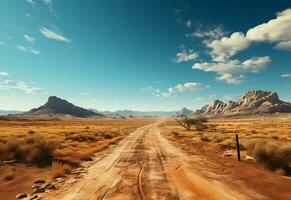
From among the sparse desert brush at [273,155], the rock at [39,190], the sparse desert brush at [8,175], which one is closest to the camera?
the rock at [39,190]

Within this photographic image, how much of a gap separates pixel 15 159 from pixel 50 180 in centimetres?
682

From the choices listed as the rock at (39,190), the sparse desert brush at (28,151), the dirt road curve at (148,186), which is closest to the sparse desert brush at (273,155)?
the dirt road curve at (148,186)

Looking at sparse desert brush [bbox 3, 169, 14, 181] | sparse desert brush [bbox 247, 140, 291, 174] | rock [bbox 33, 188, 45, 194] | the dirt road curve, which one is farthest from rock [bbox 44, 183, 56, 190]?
sparse desert brush [bbox 247, 140, 291, 174]

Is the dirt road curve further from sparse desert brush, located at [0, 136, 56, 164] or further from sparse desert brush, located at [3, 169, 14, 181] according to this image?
sparse desert brush, located at [0, 136, 56, 164]

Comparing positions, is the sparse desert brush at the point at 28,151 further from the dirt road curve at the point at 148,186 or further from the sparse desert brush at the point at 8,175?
the dirt road curve at the point at 148,186

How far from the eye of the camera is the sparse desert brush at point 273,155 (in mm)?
14953

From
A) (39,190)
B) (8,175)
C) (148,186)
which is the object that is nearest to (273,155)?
(148,186)

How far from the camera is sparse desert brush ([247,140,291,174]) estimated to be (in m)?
15.0

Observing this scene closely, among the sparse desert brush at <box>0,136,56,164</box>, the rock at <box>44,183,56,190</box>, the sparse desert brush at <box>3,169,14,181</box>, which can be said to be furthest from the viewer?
the sparse desert brush at <box>0,136,56,164</box>

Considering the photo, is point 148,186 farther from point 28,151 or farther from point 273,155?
point 28,151

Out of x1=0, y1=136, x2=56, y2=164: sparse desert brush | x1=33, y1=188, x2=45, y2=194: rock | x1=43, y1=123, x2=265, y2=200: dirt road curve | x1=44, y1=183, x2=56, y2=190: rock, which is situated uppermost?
x1=0, y1=136, x2=56, y2=164: sparse desert brush

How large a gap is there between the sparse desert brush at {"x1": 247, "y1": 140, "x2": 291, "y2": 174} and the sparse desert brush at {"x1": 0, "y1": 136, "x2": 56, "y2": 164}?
1475 cm

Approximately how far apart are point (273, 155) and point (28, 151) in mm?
17106

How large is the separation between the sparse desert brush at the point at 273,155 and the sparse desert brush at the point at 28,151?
14.7 meters
